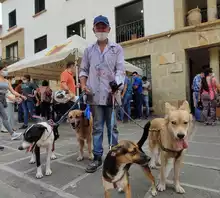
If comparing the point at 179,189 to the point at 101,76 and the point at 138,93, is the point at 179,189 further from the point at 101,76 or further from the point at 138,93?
the point at 138,93

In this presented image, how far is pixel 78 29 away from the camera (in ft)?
44.3

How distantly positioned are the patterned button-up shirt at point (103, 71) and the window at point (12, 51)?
630 inches

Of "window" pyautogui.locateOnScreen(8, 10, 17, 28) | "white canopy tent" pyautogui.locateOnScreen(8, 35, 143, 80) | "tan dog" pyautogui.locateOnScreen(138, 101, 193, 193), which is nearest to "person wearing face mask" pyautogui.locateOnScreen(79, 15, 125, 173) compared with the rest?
"tan dog" pyautogui.locateOnScreen(138, 101, 193, 193)

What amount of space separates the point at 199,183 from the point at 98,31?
2441mm

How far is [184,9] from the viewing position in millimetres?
9672

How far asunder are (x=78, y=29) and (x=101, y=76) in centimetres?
1101

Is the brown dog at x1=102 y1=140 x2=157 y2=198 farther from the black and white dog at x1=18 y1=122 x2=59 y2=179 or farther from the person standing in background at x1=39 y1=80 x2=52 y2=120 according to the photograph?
the person standing in background at x1=39 y1=80 x2=52 y2=120

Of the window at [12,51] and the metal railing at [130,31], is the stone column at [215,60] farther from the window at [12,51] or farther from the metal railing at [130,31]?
the window at [12,51]

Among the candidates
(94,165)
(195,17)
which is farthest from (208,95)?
(94,165)

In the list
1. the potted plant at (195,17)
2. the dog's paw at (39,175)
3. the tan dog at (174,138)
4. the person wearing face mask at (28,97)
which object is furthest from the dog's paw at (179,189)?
the potted plant at (195,17)

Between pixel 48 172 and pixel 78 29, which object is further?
pixel 78 29

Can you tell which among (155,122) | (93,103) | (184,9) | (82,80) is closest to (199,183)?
(155,122)

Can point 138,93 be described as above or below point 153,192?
above

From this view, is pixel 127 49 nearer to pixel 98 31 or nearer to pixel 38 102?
pixel 38 102
